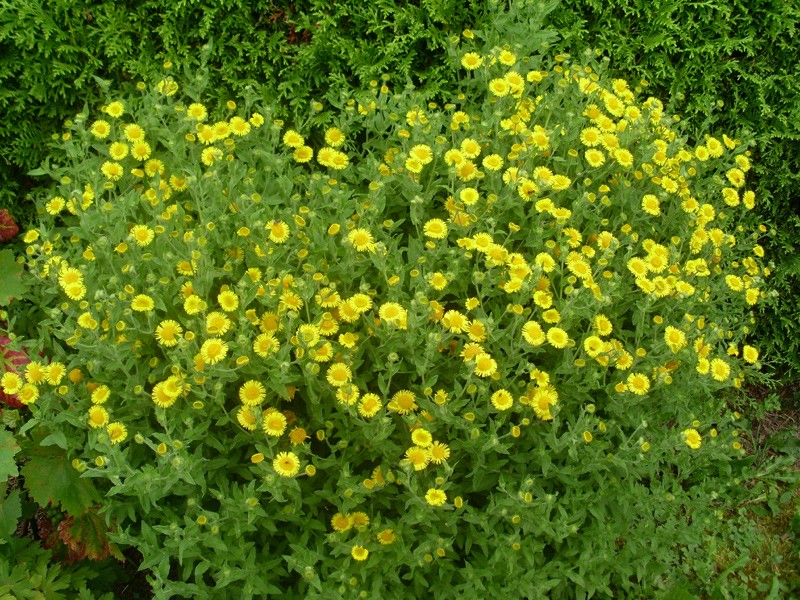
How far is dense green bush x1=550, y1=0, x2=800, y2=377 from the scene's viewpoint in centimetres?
328

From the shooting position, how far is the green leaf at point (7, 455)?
2156 mm

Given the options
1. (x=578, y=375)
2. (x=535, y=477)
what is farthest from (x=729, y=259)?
(x=535, y=477)

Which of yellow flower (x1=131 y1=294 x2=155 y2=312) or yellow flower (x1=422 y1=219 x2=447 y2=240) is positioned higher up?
yellow flower (x1=422 y1=219 x2=447 y2=240)

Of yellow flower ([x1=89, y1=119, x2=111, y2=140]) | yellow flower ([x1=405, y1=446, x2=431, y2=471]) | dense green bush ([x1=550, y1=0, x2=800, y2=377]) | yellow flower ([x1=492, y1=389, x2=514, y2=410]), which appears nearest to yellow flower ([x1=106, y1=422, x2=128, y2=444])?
yellow flower ([x1=405, y1=446, x2=431, y2=471])

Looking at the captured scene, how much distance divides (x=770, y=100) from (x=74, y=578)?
11.8 ft

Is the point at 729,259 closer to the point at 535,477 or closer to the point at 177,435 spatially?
the point at 535,477

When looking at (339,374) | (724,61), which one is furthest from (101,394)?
(724,61)

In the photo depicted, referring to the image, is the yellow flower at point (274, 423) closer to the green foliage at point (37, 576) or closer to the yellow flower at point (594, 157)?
the green foliage at point (37, 576)

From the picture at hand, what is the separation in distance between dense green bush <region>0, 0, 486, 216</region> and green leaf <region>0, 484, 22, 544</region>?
1.44m

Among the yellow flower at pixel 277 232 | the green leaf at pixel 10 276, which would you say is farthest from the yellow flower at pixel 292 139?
the green leaf at pixel 10 276

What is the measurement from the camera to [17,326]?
295cm

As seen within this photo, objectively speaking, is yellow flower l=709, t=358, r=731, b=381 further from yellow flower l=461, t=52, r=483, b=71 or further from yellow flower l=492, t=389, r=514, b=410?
yellow flower l=461, t=52, r=483, b=71

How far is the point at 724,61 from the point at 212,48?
2.37 m

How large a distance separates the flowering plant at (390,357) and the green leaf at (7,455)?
3.6 inches
